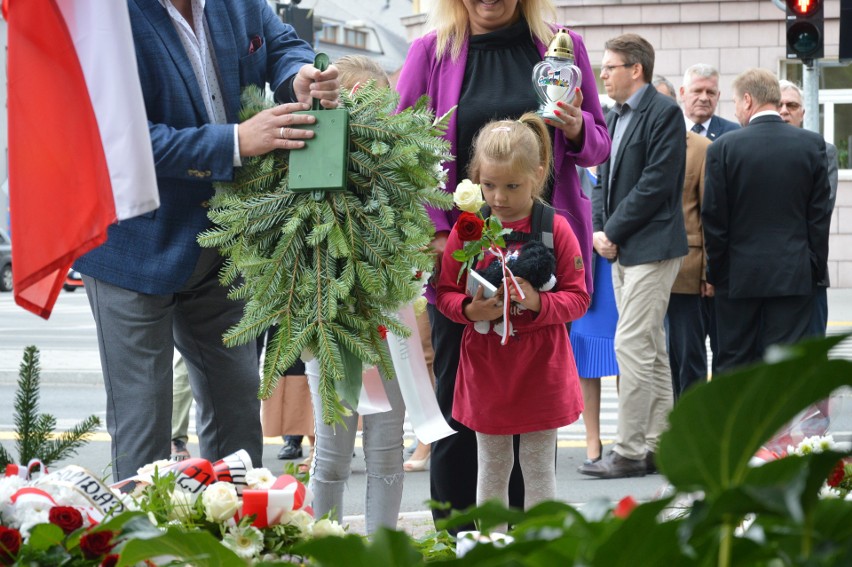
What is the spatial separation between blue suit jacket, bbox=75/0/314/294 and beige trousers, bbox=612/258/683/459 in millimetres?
3306

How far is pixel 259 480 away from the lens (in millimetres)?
2465

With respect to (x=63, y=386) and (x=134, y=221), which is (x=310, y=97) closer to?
(x=134, y=221)

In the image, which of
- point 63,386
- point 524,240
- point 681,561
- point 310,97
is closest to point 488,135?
point 524,240

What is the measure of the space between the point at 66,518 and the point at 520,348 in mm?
2101

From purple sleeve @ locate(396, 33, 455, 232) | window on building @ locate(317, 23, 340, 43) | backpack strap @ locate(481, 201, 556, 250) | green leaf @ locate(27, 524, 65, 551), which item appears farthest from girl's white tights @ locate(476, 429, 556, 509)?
window on building @ locate(317, 23, 340, 43)

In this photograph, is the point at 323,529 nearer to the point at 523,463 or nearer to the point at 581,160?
the point at 523,463

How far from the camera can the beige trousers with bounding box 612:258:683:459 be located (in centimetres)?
625

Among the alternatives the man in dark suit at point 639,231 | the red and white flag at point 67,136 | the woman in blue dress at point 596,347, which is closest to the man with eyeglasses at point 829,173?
the man in dark suit at point 639,231

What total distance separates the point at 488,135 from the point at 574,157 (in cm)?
41

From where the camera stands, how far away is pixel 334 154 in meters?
3.12

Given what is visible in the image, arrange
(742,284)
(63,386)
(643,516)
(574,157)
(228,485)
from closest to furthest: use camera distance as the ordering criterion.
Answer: (643,516) → (228,485) → (574,157) → (742,284) → (63,386)

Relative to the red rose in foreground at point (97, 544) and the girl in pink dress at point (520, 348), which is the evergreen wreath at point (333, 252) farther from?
the red rose in foreground at point (97, 544)

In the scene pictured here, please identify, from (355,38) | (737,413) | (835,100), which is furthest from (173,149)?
(355,38)

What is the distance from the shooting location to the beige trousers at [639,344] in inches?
246
